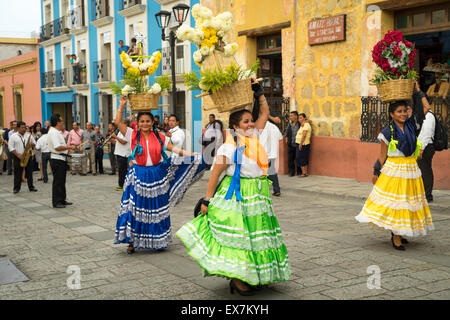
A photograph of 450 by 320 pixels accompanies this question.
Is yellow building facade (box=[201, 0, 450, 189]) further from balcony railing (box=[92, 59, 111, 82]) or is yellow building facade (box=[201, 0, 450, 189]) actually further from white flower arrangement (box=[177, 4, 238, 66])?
balcony railing (box=[92, 59, 111, 82])

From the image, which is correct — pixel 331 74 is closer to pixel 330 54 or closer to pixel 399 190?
pixel 330 54

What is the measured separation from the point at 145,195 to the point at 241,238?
86.9 inches

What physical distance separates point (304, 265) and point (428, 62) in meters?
8.05

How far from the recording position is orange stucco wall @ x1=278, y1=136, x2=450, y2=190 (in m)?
10.1

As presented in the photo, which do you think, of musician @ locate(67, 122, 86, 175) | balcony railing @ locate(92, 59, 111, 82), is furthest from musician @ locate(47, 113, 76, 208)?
balcony railing @ locate(92, 59, 111, 82)

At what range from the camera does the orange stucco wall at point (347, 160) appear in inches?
399

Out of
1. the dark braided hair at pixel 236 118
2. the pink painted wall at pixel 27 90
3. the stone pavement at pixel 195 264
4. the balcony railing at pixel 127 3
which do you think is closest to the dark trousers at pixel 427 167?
the stone pavement at pixel 195 264

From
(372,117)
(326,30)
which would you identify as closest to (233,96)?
(372,117)

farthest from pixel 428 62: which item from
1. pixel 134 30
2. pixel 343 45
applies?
pixel 134 30

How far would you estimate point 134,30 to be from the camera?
2298cm

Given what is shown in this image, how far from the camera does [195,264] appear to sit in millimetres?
5453

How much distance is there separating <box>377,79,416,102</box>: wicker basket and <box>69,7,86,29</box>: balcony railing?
25.0m

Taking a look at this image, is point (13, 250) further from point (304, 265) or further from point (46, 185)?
point (46, 185)

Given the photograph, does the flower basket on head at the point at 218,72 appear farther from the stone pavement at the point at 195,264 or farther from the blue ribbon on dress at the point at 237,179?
the stone pavement at the point at 195,264
